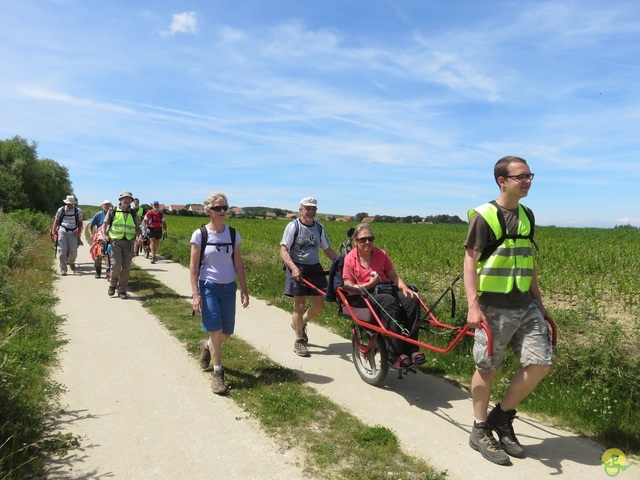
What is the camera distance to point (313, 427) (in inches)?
162

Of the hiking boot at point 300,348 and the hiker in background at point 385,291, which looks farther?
the hiking boot at point 300,348

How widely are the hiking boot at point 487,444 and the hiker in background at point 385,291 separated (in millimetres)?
917

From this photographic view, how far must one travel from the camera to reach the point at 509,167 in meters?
3.51

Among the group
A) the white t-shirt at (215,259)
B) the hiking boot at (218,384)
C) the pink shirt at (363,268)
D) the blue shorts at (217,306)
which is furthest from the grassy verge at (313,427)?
the pink shirt at (363,268)

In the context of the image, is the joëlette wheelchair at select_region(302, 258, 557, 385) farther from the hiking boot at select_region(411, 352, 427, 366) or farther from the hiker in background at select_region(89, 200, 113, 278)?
the hiker in background at select_region(89, 200, 113, 278)

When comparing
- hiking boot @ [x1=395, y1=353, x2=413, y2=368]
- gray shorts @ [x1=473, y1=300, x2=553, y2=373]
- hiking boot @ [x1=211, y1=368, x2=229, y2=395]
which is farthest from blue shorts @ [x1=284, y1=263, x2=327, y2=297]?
gray shorts @ [x1=473, y1=300, x2=553, y2=373]

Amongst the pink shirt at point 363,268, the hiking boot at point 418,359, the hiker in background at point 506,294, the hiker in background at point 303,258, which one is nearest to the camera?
the hiker in background at point 506,294

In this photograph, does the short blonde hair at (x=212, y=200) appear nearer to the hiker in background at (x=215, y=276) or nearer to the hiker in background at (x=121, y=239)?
the hiker in background at (x=215, y=276)

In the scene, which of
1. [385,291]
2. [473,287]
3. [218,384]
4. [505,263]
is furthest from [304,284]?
[505,263]

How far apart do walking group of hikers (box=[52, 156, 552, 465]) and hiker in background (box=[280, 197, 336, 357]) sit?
14 mm

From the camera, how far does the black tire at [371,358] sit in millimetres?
4953

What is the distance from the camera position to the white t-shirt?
16.5 feet

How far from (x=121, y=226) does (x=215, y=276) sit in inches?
225

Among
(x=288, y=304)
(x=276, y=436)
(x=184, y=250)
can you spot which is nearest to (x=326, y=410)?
(x=276, y=436)
